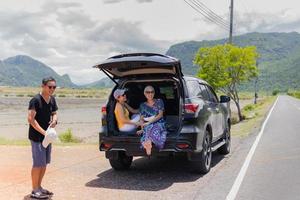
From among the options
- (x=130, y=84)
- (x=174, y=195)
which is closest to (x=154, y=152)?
(x=174, y=195)

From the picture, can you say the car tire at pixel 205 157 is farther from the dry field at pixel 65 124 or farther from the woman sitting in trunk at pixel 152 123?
the dry field at pixel 65 124

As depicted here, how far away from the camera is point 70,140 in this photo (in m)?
18.4

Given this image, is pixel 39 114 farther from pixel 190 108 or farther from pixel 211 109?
pixel 211 109

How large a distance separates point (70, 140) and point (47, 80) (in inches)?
473

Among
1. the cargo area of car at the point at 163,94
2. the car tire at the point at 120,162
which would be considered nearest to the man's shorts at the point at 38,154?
the cargo area of car at the point at 163,94

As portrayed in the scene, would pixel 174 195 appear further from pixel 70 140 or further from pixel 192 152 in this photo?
pixel 70 140

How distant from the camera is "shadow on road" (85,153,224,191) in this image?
798 cm

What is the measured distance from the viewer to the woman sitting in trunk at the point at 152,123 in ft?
26.6

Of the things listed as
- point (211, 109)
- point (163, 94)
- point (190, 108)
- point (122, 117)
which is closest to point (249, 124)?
point (211, 109)

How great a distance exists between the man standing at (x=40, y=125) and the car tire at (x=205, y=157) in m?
3.01

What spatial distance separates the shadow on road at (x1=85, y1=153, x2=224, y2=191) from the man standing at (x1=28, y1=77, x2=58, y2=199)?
1.31m

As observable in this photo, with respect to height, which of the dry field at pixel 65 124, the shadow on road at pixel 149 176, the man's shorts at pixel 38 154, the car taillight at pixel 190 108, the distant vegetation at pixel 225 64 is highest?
the distant vegetation at pixel 225 64

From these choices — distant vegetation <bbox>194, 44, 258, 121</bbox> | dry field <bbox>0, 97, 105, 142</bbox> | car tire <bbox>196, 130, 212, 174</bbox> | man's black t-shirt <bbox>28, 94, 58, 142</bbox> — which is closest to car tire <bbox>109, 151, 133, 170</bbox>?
car tire <bbox>196, 130, 212, 174</bbox>

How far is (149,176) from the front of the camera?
29.2 ft
